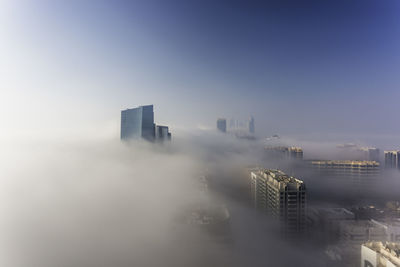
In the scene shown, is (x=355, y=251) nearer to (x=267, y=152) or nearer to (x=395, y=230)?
(x=395, y=230)

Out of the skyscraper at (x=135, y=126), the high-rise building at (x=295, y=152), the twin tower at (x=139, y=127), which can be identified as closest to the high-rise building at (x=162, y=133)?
the twin tower at (x=139, y=127)

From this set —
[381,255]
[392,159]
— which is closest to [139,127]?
[381,255]

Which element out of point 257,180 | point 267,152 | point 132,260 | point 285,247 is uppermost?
point 267,152

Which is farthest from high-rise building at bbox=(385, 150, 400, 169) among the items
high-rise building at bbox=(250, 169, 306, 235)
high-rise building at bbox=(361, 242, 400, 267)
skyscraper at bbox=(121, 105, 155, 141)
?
skyscraper at bbox=(121, 105, 155, 141)

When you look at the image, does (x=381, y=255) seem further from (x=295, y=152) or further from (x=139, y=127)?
(x=295, y=152)

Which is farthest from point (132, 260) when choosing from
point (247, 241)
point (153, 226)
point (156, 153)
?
point (156, 153)

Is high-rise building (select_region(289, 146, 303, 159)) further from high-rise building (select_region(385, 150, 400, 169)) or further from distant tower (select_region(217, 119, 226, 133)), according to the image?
distant tower (select_region(217, 119, 226, 133))

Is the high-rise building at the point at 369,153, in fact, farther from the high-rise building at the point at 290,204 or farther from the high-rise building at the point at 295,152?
the high-rise building at the point at 290,204
